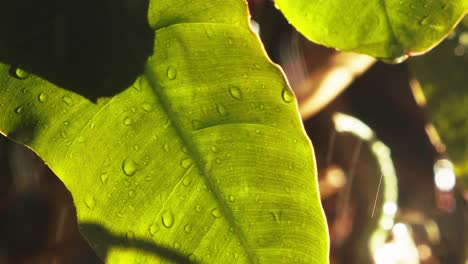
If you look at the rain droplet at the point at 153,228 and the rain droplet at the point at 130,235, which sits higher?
the rain droplet at the point at 153,228

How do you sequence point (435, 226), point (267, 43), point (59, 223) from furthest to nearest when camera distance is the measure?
point (435, 226) → point (267, 43) → point (59, 223)

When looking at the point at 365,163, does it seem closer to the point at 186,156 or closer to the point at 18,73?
the point at 186,156

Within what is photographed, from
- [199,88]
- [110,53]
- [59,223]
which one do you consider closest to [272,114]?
[199,88]

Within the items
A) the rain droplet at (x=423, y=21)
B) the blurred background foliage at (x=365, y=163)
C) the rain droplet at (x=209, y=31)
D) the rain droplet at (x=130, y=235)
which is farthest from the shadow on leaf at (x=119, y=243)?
the blurred background foliage at (x=365, y=163)

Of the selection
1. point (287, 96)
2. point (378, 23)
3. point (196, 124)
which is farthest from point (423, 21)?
point (196, 124)

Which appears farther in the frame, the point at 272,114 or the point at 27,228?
the point at 27,228

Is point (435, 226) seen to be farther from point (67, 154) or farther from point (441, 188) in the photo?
point (67, 154)

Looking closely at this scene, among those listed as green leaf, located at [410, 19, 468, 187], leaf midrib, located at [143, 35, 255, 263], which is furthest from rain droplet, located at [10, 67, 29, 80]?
green leaf, located at [410, 19, 468, 187]

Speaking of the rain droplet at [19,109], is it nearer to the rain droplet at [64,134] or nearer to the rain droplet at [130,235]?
the rain droplet at [64,134]
